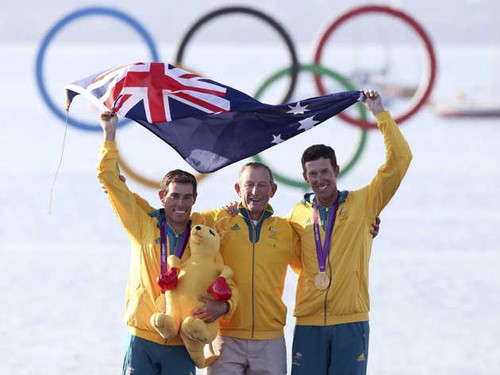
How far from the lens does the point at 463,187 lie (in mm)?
30281

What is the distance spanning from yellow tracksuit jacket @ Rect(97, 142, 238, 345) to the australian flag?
0.65 metres

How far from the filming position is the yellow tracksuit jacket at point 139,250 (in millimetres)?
7918

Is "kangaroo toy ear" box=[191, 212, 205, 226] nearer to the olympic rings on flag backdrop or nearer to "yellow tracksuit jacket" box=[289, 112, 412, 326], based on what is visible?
"yellow tracksuit jacket" box=[289, 112, 412, 326]

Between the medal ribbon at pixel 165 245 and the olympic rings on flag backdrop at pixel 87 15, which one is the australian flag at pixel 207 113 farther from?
the olympic rings on flag backdrop at pixel 87 15

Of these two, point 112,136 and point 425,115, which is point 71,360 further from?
point 425,115

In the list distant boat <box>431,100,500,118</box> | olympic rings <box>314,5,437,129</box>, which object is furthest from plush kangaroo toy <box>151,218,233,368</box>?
distant boat <box>431,100,500,118</box>

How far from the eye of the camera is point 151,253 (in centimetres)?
799

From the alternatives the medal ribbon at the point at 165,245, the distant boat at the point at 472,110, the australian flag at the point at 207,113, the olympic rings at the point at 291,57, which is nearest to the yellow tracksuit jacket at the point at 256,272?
the medal ribbon at the point at 165,245

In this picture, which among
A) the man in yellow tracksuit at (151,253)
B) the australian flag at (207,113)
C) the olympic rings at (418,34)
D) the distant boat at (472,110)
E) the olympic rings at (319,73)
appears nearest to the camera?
the man in yellow tracksuit at (151,253)

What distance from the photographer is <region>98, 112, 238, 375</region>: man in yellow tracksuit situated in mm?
7887

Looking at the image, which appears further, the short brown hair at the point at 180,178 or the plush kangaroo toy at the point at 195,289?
the short brown hair at the point at 180,178

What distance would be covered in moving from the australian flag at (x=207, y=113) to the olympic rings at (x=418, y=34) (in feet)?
23.0

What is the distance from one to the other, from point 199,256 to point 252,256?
355 mm

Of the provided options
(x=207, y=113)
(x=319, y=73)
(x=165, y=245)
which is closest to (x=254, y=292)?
(x=165, y=245)
